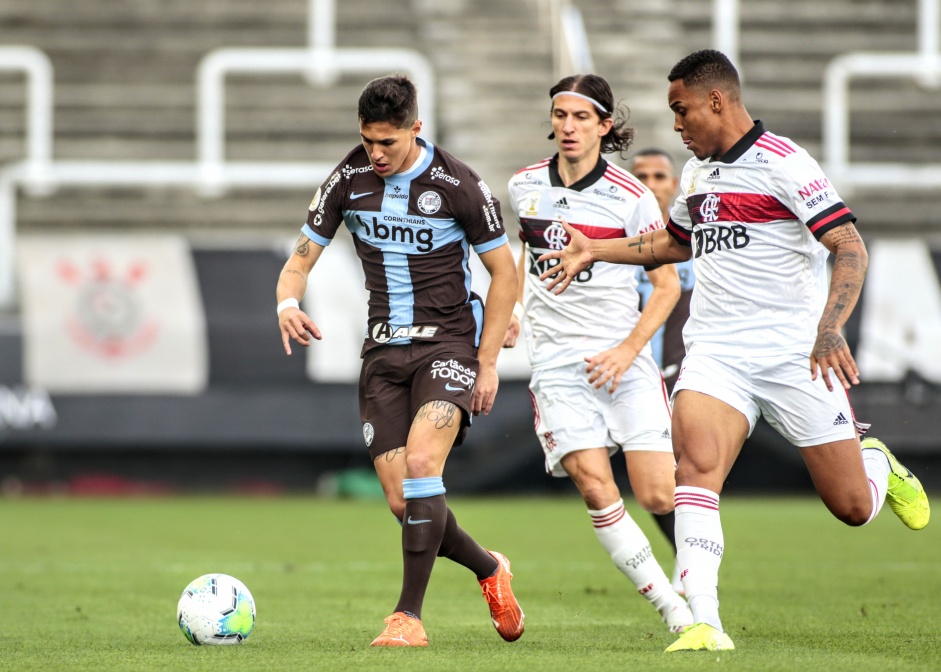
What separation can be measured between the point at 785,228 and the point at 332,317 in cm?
1068

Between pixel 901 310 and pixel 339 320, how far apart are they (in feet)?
21.0

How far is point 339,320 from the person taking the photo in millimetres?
15648

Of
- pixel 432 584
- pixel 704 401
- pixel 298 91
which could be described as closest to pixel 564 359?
pixel 704 401

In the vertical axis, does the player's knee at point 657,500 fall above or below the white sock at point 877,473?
below

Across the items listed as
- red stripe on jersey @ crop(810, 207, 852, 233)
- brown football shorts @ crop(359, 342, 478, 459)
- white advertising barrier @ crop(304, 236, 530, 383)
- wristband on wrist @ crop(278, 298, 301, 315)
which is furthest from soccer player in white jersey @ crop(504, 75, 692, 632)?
white advertising barrier @ crop(304, 236, 530, 383)

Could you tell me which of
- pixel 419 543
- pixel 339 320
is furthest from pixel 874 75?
pixel 419 543

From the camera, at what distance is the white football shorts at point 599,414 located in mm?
6465

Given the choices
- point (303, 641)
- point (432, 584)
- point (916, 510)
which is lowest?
point (432, 584)

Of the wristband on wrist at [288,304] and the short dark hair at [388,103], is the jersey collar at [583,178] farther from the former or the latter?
the wristband on wrist at [288,304]

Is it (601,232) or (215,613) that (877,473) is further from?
(215,613)

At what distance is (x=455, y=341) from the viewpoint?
19.2 ft

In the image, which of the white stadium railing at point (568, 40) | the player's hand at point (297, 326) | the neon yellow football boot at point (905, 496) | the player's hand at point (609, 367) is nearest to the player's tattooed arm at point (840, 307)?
the neon yellow football boot at point (905, 496)

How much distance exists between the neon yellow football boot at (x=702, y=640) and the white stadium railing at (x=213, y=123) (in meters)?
13.4

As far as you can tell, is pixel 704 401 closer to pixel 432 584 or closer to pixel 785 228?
pixel 785 228
